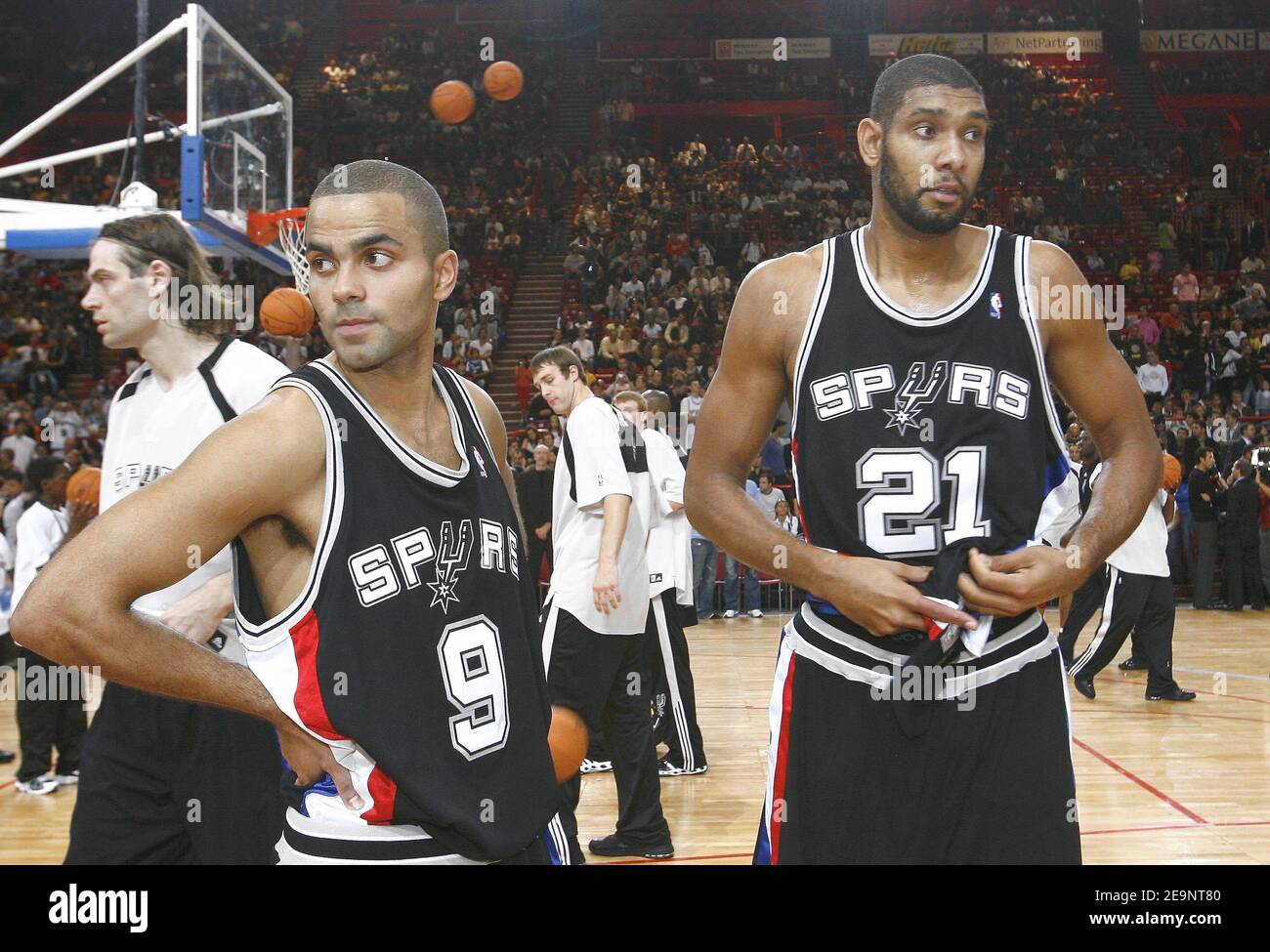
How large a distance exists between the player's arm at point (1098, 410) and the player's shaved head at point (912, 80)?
383 millimetres

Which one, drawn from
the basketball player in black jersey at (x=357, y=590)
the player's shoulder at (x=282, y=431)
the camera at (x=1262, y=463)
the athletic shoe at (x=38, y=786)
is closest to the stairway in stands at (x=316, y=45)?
the camera at (x=1262, y=463)

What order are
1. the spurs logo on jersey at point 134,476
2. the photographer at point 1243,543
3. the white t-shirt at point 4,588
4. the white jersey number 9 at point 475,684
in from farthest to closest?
the photographer at point 1243,543
the white t-shirt at point 4,588
the spurs logo on jersey at point 134,476
the white jersey number 9 at point 475,684

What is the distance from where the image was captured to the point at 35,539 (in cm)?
652

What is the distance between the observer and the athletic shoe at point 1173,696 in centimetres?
867

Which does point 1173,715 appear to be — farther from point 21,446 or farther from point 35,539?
point 21,446

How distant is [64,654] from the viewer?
1734 millimetres

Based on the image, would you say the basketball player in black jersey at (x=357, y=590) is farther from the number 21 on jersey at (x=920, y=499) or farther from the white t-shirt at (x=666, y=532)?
the white t-shirt at (x=666, y=532)

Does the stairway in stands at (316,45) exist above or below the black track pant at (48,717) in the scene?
above

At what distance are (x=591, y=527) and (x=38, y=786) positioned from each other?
3.45 meters

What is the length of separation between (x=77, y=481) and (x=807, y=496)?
3767mm

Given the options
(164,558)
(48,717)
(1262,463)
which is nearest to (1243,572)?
(1262,463)

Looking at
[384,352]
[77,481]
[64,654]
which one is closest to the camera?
[64,654]
